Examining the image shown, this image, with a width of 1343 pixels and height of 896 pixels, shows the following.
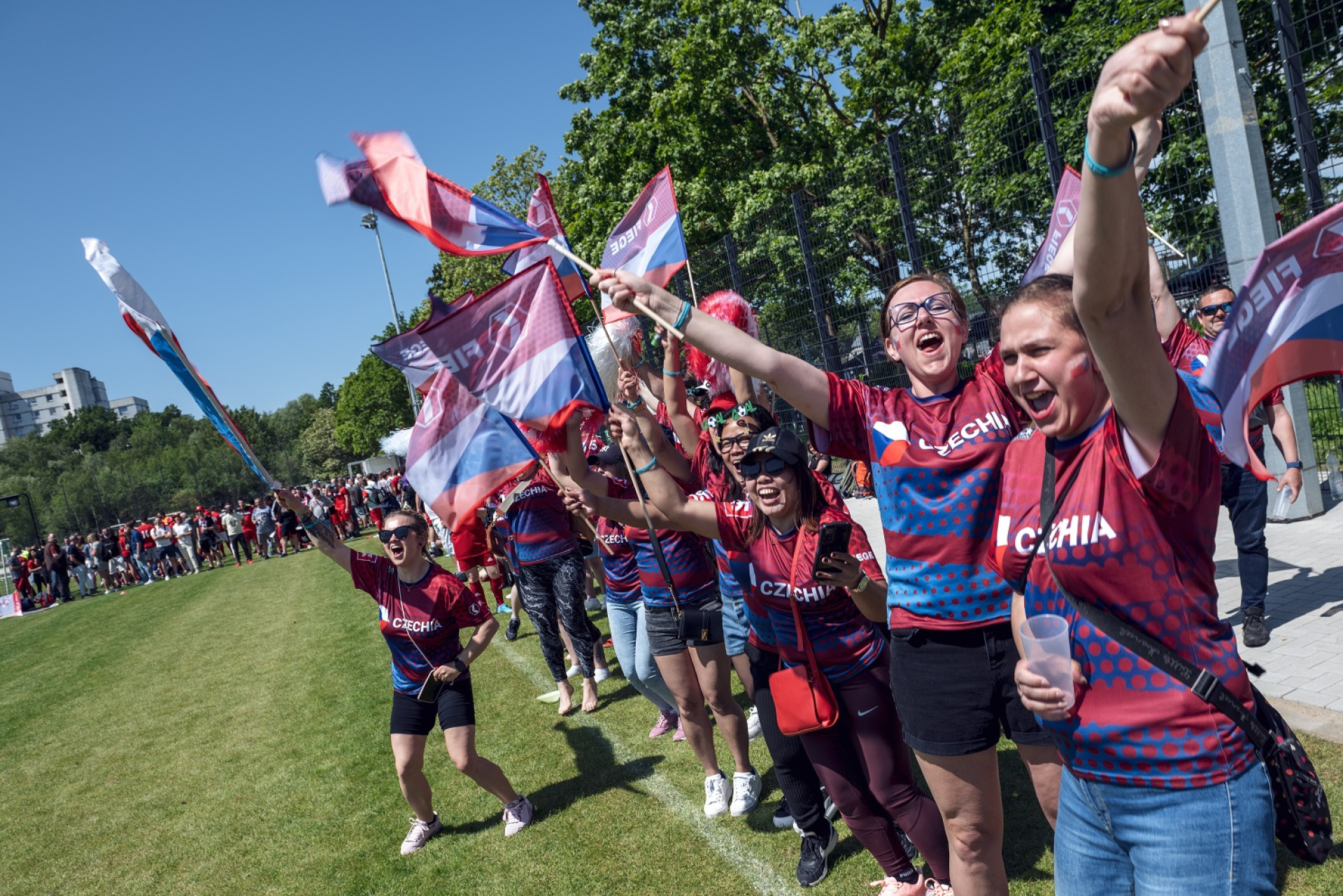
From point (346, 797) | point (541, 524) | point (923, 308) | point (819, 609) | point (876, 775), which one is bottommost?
point (346, 797)

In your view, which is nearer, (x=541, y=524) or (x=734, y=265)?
(x=541, y=524)

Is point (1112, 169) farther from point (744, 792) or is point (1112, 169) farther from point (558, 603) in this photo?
point (558, 603)

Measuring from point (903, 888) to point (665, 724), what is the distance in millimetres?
3182

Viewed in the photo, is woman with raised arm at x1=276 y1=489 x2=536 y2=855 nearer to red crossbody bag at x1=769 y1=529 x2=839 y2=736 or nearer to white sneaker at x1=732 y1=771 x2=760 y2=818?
white sneaker at x1=732 y1=771 x2=760 y2=818

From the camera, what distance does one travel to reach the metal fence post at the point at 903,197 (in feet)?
29.1

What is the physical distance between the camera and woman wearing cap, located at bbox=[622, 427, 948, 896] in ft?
11.6

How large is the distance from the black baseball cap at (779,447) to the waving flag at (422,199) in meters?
1.41

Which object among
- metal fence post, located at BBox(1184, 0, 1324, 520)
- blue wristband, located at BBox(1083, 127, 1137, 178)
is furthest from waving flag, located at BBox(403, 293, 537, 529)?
metal fence post, located at BBox(1184, 0, 1324, 520)

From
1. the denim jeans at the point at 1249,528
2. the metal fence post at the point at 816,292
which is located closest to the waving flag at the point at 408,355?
the denim jeans at the point at 1249,528

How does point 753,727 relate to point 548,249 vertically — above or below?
below

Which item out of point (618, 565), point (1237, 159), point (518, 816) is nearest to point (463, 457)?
point (618, 565)

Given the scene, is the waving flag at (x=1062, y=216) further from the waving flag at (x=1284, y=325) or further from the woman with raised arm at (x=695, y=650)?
the waving flag at (x=1284, y=325)

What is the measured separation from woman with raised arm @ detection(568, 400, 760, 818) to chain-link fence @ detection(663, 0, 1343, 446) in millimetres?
2717

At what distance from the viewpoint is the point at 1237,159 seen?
7.62 metres
